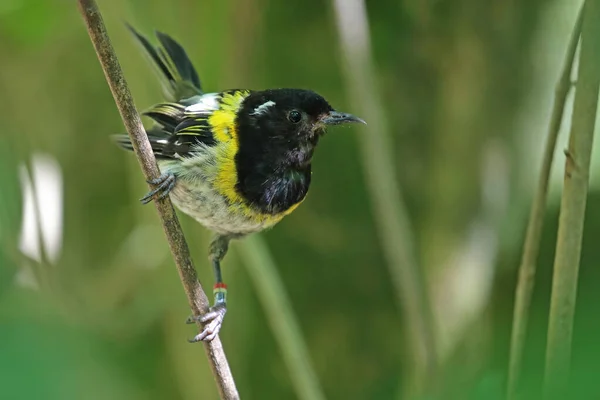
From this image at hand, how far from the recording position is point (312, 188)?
2014 millimetres

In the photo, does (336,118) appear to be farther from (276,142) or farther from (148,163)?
(148,163)

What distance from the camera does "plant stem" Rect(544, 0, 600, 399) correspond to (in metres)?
0.62

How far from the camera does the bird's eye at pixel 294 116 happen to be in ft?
4.00

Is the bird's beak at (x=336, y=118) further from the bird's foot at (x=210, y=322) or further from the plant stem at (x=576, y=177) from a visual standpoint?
the plant stem at (x=576, y=177)

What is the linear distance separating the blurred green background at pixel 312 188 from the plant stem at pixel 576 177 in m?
0.62

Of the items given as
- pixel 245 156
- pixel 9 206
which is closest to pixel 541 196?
pixel 245 156

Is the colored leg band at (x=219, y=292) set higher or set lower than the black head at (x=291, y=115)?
lower

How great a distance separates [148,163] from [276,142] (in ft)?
1.41

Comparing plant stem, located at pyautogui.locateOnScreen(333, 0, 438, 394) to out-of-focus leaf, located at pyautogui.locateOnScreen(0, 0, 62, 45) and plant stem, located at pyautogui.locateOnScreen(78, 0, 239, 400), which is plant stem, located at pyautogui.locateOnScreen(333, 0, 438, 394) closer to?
plant stem, located at pyautogui.locateOnScreen(78, 0, 239, 400)

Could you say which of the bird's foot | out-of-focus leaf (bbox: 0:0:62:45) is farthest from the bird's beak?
out-of-focus leaf (bbox: 0:0:62:45)

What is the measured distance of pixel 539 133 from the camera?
5.64 feet

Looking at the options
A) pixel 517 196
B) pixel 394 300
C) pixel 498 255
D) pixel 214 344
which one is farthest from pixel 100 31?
pixel 394 300

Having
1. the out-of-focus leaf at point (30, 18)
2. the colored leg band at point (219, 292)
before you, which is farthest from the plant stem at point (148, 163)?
the out-of-focus leaf at point (30, 18)

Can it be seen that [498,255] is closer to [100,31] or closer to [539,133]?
[539,133]
